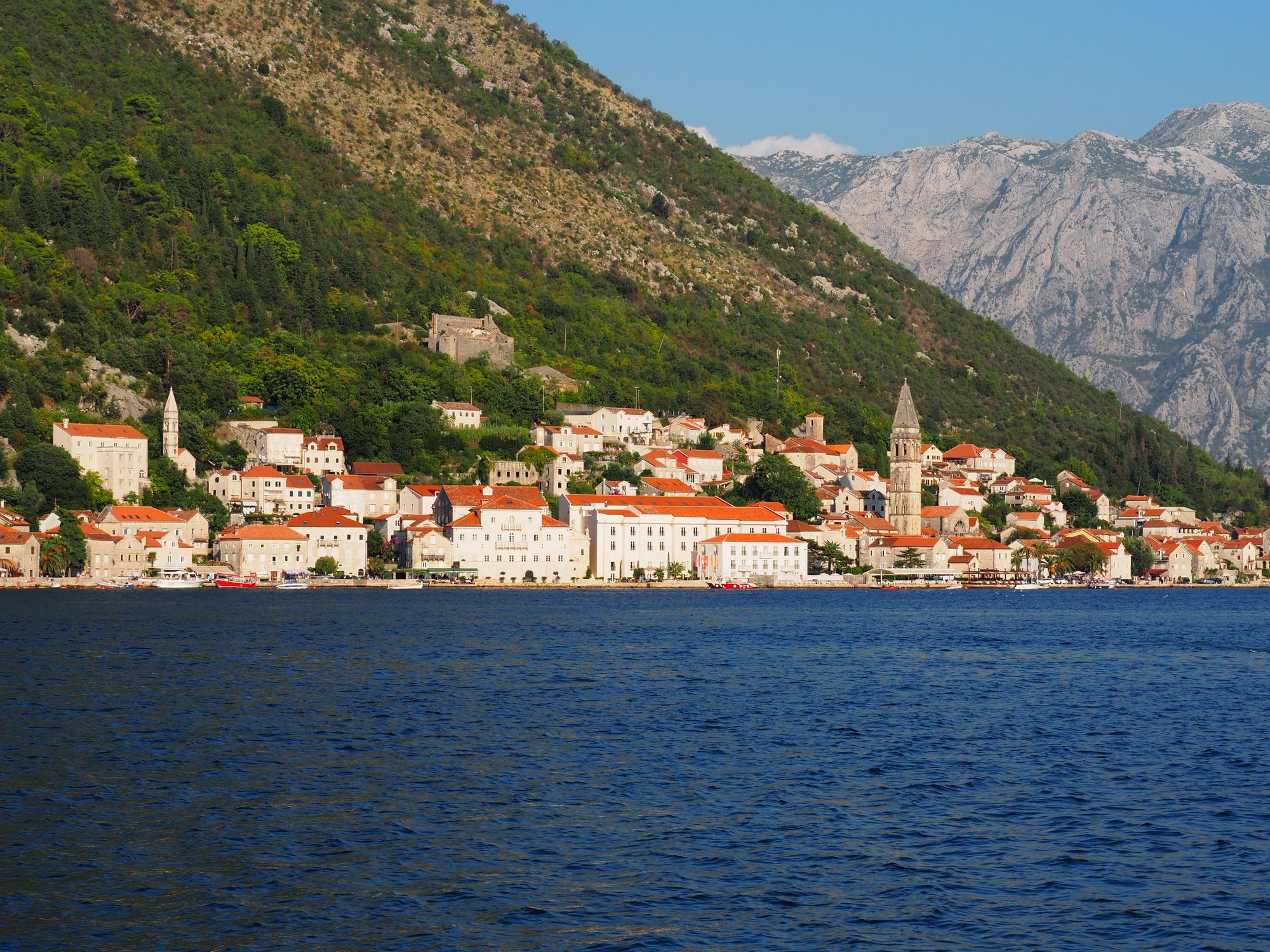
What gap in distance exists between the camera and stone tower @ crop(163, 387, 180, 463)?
104562 millimetres

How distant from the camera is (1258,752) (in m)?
32.4

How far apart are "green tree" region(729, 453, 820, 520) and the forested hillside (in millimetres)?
18291

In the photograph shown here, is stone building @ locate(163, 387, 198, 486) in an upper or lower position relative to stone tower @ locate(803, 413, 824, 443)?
lower

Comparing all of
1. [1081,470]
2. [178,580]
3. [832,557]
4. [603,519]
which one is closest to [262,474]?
[178,580]

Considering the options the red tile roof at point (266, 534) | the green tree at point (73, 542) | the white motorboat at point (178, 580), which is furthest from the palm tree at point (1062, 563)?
the green tree at point (73, 542)

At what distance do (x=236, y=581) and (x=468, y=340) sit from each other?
43921mm

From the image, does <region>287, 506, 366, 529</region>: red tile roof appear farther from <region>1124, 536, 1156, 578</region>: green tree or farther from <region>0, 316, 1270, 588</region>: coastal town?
<region>1124, 536, 1156, 578</region>: green tree

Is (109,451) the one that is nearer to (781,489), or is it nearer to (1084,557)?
(781,489)

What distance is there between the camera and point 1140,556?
444 ft

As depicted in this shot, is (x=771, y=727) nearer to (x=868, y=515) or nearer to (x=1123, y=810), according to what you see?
(x=1123, y=810)

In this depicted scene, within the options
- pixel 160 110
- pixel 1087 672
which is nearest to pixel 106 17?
pixel 160 110

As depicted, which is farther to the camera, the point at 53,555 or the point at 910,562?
the point at 910,562

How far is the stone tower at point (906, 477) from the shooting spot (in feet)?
433

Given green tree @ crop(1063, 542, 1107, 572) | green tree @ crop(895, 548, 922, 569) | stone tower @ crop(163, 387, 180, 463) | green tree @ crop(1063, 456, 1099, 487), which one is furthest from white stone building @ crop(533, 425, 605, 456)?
green tree @ crop(1063, 456, 1099, 487)
